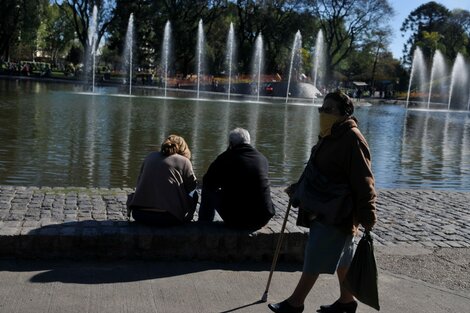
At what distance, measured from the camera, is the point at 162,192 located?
19.0 feet

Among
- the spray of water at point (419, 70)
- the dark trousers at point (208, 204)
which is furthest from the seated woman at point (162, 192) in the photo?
the spray of water at point (419, 70)

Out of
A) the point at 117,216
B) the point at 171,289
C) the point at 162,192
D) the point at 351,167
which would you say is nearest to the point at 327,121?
the point at 351,167

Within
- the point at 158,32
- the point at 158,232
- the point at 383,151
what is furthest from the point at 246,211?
the point at 158,32

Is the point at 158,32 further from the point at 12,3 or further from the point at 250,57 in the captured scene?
the point at 12,3

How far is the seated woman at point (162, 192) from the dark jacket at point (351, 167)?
1.98m

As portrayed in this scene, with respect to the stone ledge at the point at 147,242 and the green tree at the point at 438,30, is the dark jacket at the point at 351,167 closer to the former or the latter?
the stone ledge at the point at 147,242

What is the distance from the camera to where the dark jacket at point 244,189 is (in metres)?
5.86

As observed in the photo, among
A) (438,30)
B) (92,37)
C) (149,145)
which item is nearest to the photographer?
(149,145)

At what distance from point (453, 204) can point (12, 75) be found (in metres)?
60.4

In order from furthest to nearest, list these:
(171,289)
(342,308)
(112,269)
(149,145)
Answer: (149,145) → (112,269) → (171,289) → (342,308)

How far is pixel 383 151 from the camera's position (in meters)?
16.8

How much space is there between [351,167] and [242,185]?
6.27ft

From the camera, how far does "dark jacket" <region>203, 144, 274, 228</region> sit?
231 inches

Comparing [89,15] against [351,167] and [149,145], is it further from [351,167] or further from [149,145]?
[351,167]
